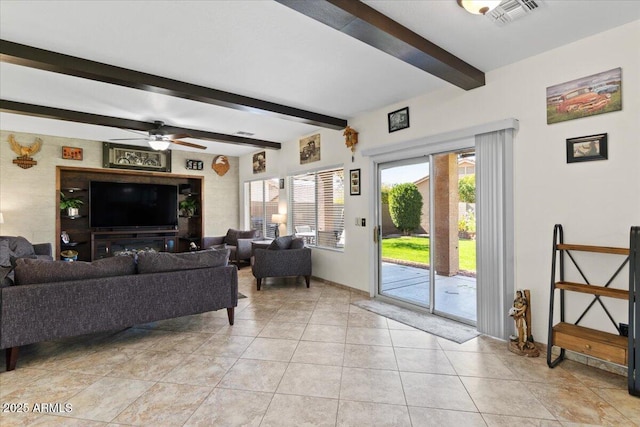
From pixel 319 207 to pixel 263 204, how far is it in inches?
94.3

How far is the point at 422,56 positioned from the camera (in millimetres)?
2707

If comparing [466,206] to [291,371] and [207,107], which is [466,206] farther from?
[207,107]

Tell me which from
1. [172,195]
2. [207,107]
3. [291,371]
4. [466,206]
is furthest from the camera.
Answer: [172,195]

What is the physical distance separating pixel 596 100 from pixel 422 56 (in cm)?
148

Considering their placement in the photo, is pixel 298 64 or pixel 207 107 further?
pixel 207 107

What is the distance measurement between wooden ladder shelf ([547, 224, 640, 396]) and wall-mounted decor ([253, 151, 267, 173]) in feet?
19.5

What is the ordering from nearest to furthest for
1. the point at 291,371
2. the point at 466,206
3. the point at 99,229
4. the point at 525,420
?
the point at 525,420 < the point at 291,371 < the point at 466,206 < the point at 99,229

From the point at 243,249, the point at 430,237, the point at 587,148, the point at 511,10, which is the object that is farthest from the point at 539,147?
the point at 243,249

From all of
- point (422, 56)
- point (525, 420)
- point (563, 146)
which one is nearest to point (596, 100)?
point (563, 146)

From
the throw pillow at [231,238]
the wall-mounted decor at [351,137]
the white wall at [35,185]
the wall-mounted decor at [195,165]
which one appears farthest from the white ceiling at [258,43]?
the throw pillow at [231,238]

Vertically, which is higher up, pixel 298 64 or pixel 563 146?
pixel 298 64

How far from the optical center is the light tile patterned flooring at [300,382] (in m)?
1.99

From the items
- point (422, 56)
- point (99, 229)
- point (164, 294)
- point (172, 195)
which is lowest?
point (164, 294)

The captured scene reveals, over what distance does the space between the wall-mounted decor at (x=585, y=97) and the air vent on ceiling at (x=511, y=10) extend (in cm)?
86
